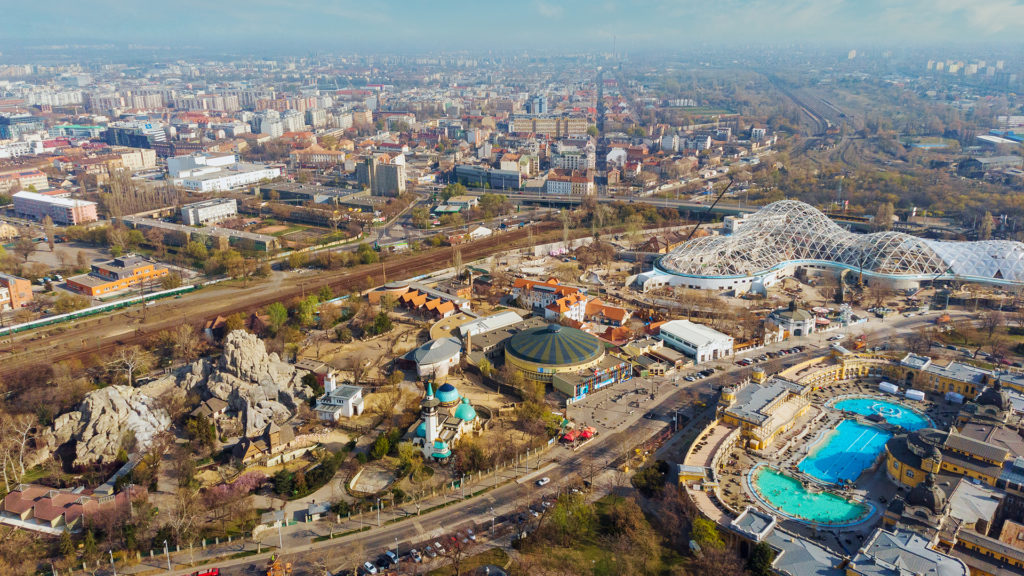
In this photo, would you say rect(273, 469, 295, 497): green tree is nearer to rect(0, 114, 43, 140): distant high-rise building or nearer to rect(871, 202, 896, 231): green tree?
rect(871, 202, 896, 231): green tree

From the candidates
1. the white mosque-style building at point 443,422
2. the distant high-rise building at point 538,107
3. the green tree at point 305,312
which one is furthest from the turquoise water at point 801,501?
the distant high-rise building at point 538,107

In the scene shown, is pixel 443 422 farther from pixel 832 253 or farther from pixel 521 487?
pixel 832 253

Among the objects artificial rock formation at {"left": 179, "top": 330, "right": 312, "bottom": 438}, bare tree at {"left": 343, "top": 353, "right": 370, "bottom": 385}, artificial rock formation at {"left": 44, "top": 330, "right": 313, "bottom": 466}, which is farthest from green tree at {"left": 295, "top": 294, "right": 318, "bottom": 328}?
artificial rock formation at {"left": 179, "top": 330, "right": 312, "bottom": 438}

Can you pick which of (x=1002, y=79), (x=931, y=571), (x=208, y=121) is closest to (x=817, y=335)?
(x=931, y=571)

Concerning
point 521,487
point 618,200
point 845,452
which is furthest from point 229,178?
point 845,452

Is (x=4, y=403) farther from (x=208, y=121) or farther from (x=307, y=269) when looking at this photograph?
(x=208, y=121)
